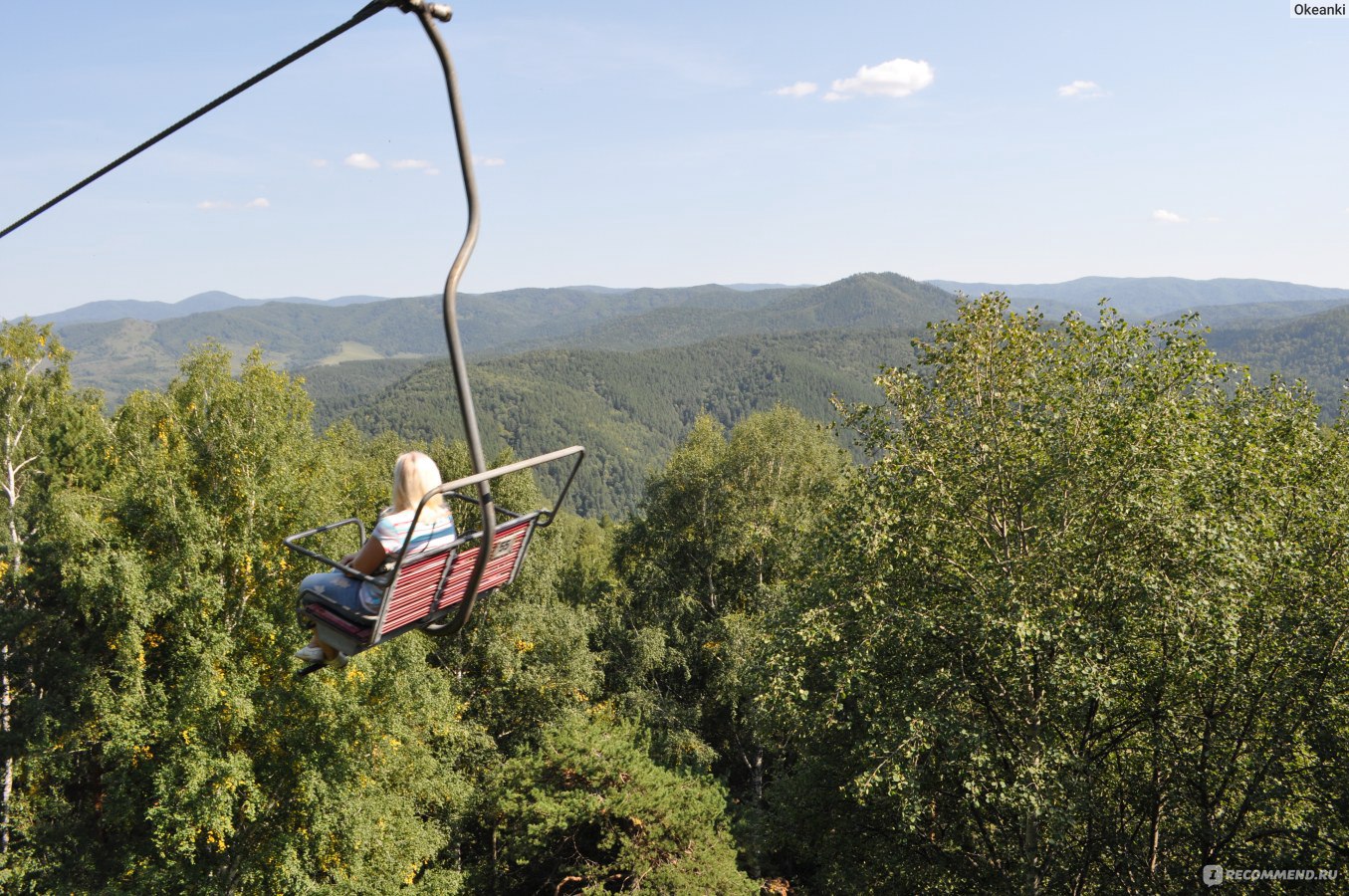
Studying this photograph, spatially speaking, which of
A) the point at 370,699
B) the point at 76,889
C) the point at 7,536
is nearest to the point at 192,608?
the point at 370,699

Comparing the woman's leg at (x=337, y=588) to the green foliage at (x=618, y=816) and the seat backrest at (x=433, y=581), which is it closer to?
the seat backrest at (x=433, y=581)

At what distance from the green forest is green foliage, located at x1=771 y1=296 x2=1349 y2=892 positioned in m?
0.07

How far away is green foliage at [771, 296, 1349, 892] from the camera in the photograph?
10.6 meters

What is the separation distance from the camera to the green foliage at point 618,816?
1691 centimetres

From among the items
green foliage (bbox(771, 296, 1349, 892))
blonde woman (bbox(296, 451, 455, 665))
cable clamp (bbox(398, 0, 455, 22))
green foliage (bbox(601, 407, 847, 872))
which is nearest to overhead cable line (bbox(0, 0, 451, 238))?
cable clamp (bbox(398, 0, 455, 22))

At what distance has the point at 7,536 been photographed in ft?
66.6

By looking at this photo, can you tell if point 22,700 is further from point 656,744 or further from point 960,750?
point 960,750

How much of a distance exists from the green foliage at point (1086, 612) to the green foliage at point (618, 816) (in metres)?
4.18

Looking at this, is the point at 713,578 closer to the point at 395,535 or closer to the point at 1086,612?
the point at 1086,612

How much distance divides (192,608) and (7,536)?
33.0 feet

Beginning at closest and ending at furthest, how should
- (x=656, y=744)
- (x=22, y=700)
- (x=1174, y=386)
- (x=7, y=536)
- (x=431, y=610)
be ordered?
(x=431, y=610), (x=1174, y=386), (x=22, y=700), (x=7, y=536), (x=656, y=744)

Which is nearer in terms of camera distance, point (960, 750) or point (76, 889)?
point (960, 750)

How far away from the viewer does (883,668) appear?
13.2m

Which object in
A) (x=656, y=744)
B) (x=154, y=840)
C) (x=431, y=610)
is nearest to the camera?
(x=431, y=610)
